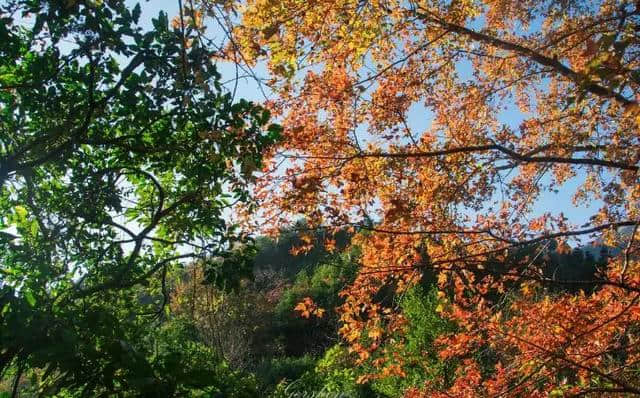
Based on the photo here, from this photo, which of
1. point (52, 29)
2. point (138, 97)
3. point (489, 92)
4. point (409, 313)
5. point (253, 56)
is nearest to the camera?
point (52, 29)

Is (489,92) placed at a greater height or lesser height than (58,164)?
greater

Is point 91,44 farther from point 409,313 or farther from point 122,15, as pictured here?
point 409,313

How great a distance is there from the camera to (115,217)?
10.9 feet

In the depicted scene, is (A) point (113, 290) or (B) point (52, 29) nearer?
(B) point (52, 29)

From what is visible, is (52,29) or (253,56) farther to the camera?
(253,56)

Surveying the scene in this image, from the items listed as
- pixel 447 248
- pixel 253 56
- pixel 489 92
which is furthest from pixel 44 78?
pixel 489 92

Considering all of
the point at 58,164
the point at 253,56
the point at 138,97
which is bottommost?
the point at 58,164

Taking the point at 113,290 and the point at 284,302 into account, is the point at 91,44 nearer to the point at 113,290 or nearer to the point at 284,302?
the point at 113,290

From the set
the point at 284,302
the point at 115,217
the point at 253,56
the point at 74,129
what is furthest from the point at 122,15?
the point at 284,302

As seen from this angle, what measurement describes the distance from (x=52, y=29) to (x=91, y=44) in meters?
0.20

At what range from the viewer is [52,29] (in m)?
2.64

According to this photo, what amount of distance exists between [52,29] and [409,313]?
968cm

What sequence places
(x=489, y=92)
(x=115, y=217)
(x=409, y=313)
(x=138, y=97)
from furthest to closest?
(x=409, y=313)
(x=489, y=92)
(x=115, y=217)
(x=138, y=97)

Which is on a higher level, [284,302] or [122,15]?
[284,302]
